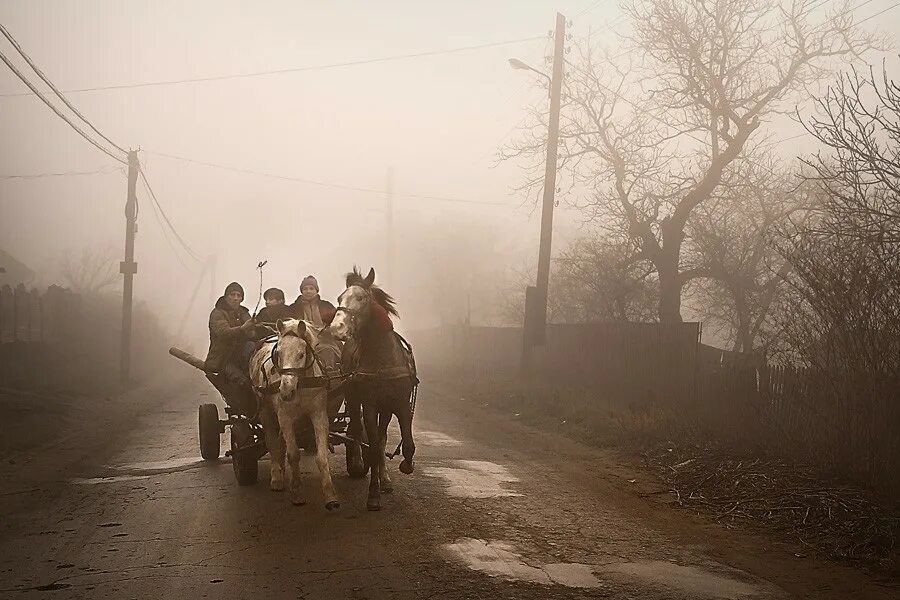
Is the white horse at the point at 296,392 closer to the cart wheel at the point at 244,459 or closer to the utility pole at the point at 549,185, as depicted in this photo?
the cart wheel at the point at 244,459

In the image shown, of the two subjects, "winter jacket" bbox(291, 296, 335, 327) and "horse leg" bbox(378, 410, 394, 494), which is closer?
"horse leg" bbox(378, 410, 394, 494)

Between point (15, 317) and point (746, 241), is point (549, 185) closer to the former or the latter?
point (746, 241)

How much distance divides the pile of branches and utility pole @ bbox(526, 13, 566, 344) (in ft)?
36.7

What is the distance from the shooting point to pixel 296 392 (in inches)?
341

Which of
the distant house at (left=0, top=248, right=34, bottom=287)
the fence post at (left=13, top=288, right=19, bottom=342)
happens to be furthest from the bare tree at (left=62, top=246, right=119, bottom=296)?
the fence post at (left=13, top=288, right=19, bottom=342)

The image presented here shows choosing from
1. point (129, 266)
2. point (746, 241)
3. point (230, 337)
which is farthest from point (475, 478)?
point (129, 266)

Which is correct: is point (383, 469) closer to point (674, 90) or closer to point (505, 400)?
point (505, 400)

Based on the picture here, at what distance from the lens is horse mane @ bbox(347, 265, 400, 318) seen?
350 inches

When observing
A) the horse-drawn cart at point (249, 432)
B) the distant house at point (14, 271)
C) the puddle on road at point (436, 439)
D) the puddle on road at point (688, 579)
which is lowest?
the puddle on road at point (436, 439)

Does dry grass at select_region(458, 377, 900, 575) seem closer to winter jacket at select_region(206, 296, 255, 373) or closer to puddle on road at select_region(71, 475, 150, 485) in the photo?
winter jacket at select_region(206, 296, 255, 373)

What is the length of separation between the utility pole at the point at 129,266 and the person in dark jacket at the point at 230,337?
1733 centimetres

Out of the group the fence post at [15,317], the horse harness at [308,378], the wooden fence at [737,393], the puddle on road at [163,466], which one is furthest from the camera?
the fence post at [15,317]

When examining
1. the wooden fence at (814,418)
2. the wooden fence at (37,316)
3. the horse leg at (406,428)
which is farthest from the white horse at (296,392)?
the wooden fence at (37,316)

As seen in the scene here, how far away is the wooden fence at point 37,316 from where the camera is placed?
2252 centimetres
